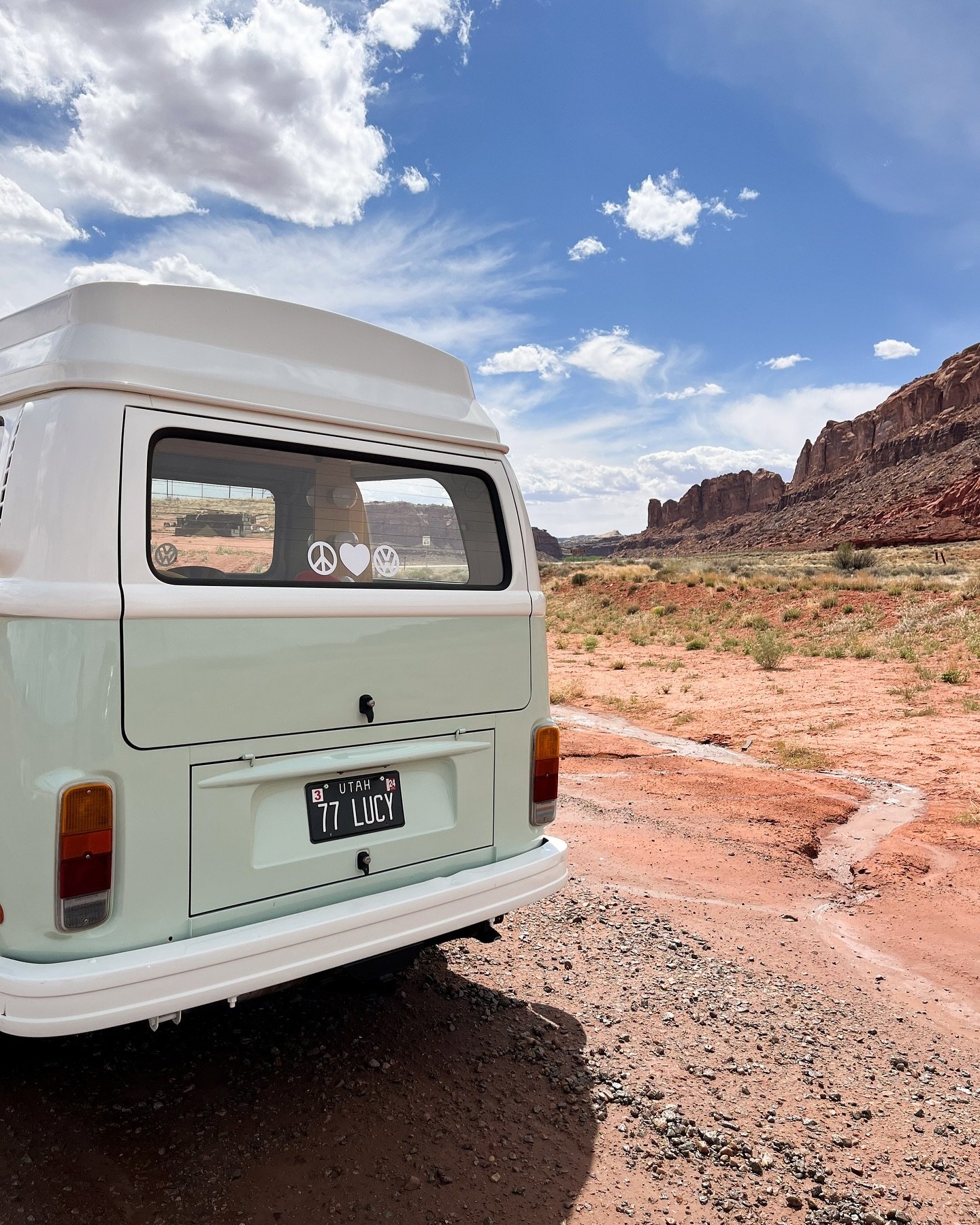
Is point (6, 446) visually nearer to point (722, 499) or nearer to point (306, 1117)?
point (306, 1117)

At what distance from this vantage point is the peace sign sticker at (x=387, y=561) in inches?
123

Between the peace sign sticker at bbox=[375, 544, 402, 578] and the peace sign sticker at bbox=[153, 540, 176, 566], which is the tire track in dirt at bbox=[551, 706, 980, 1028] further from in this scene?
the peace sign sticker at bbox=[153, 540, 176, 566]

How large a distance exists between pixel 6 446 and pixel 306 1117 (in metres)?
2.39

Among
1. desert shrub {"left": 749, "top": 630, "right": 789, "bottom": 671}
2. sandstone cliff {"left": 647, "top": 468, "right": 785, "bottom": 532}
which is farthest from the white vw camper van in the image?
sandstone cliff {"left": 647, "top": 468, "right": 785, "bottom": 532}

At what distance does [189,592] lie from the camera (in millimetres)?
2510

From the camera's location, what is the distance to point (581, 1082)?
3277mm

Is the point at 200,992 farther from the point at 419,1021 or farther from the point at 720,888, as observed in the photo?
the point at 720,888

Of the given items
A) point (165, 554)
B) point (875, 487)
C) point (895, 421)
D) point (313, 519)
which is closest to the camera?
point (165, 554)

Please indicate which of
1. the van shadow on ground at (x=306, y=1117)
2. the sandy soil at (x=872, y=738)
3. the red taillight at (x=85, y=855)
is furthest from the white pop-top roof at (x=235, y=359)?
the sandy soil at (x=872, y=738)

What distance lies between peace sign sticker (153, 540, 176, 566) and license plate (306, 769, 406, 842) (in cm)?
83

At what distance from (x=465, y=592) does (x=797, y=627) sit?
19715 millimetres

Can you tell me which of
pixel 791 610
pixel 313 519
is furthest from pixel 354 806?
pixel 791 610

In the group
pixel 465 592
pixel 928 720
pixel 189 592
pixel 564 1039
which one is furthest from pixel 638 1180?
pixel 928 720

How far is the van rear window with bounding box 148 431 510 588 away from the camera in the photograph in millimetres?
2666
